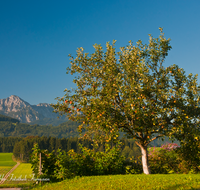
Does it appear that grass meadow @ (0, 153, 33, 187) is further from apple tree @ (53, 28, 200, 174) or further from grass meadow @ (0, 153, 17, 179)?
apple tree @ (53, 28, 200, 174)

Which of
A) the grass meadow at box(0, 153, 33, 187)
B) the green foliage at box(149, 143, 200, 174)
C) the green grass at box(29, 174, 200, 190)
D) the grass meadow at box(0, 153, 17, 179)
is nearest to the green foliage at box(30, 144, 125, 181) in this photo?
the grass meadow at box(0, 153, 33, 187)

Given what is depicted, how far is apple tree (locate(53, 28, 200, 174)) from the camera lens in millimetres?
13609

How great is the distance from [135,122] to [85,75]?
608 centimetres

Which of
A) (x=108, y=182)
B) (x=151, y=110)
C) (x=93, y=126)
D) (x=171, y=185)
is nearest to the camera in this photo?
(x=171, y=185)

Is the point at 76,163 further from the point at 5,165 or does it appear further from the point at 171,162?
the point at 5,165

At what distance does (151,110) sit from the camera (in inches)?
540

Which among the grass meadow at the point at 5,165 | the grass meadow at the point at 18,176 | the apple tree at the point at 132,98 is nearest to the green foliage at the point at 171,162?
the apple tree at the point at 132,98

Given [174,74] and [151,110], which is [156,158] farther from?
[174,74]

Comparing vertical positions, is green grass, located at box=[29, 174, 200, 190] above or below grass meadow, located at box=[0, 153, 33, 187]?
above

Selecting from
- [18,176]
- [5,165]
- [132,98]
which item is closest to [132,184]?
[132,98]

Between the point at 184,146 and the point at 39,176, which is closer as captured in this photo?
the point at 39,176

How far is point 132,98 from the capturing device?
525 inches

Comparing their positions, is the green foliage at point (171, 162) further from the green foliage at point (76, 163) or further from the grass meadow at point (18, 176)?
the grass meadow at point (18, 176)

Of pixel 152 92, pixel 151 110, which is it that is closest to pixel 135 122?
pixel 151 110
